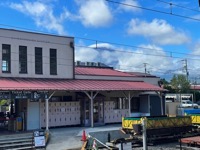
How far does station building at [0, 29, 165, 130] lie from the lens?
23641mm

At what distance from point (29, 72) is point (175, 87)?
1989 inches

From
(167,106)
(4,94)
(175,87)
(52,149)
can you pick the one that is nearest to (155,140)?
(52,149)

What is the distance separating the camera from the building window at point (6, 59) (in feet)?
79.2

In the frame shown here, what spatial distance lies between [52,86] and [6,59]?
12.6ft

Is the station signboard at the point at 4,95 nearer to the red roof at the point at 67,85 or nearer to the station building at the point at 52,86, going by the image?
the station building at the point at 52,86

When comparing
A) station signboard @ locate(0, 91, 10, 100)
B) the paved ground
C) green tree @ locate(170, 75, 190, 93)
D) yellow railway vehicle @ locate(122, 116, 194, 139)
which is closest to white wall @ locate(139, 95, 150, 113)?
yellow railway vehicle @ locate(122, 116, 194, 139)

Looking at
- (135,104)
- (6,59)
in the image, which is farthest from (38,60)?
(135,104)

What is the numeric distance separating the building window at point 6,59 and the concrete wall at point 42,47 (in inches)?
9.4

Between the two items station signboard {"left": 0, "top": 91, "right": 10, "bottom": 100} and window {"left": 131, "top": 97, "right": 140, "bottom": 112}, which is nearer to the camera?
station signboard {"left": 0, "top": 91, "right": 10, "bottom": 100}

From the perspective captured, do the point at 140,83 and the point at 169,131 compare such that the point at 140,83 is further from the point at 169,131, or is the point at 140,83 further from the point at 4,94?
the point at 4,94

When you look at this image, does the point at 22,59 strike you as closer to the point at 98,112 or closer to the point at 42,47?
the point at 42,47

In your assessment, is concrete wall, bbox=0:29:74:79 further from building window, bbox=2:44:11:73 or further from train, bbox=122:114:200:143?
train, bbox=122:114:200:143

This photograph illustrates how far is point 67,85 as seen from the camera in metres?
25.3

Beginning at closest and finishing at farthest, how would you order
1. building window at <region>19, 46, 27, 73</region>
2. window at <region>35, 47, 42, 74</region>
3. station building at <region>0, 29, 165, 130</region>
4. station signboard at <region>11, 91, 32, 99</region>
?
station signboard at <region>11, 91, 32, 99</region>
station building at <region>0, 29, 165, 130</region>
building window at <region>19, 46, 27, 73</region>
window at <region>35, 47, 42, 74</region>
